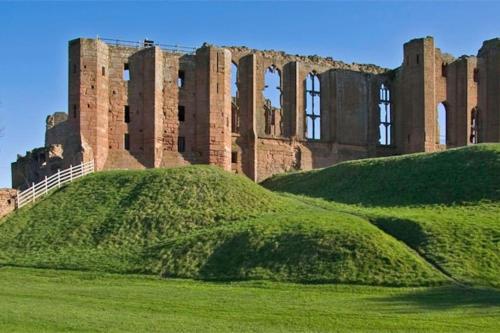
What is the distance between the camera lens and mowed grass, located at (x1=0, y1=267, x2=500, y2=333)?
615 inches

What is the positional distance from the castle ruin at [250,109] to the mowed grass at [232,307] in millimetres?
23299

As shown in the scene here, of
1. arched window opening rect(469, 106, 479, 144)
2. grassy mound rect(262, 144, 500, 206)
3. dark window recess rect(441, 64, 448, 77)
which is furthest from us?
arched window opening rect(469, 106, 479, 144)

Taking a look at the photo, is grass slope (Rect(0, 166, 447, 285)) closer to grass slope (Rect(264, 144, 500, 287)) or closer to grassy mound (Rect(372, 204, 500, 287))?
grassy mound (Rect(372, 204, 500, 287))

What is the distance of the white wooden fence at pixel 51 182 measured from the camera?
3438 cm

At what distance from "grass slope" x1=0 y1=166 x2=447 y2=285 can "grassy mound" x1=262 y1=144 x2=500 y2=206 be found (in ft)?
16.3

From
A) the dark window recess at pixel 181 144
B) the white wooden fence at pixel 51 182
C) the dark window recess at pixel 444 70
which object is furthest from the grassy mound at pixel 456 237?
the dark window recess at pixel 444 70

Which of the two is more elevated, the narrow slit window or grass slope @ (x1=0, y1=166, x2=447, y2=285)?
the narrow slit window

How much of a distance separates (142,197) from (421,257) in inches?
512

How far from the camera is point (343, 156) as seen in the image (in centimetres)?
5441

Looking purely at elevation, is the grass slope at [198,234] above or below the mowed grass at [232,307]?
above

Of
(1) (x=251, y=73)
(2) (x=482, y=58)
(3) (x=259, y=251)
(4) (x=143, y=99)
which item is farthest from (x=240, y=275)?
(2) (x=482, y=58)

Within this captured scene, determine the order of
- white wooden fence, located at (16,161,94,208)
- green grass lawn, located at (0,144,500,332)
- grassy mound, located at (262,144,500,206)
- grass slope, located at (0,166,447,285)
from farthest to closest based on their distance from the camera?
white wooden fence, located at (16,161,94,208)
grassy mound, located at (262,144,500,206)
grass slope, located at (0,166,447,285)
green grass lawn, located at (0,144,500,332)

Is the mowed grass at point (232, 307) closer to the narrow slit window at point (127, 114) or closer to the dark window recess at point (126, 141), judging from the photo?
the dark window recess at point (126, 141)

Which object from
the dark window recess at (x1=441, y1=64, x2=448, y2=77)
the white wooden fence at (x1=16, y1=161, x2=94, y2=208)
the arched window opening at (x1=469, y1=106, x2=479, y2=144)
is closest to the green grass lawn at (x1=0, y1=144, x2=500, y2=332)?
the white wooden fence at (x1=16, y1=161, x2=94, y2=208)
